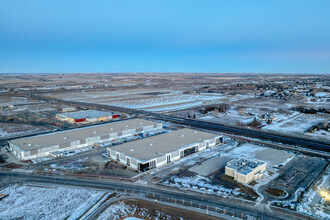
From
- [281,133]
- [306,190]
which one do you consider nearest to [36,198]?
[306,190]

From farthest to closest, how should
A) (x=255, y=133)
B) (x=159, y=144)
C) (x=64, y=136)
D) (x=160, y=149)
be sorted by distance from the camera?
1. (x=255, y=133)
2. (x=64, y=136)
3. (x=159, y=144)
4. (x=160, y=149)

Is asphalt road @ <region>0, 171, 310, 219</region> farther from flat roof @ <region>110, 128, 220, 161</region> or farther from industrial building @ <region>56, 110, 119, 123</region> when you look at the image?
industrial building @ <region>56, 110, 119, 123</region>

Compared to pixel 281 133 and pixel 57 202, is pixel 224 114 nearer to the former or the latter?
pixel 281 133

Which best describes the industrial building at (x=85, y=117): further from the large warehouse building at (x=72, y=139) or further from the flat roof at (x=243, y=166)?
the flat roof at (x=243, y=166)

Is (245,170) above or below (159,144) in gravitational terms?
below

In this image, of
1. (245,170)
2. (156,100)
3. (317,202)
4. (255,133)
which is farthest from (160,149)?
(156,100)

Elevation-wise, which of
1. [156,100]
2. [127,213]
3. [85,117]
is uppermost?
[156,100]

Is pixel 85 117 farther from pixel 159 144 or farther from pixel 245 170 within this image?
pixel 245 170

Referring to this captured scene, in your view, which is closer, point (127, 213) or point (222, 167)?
point (127, 213)
